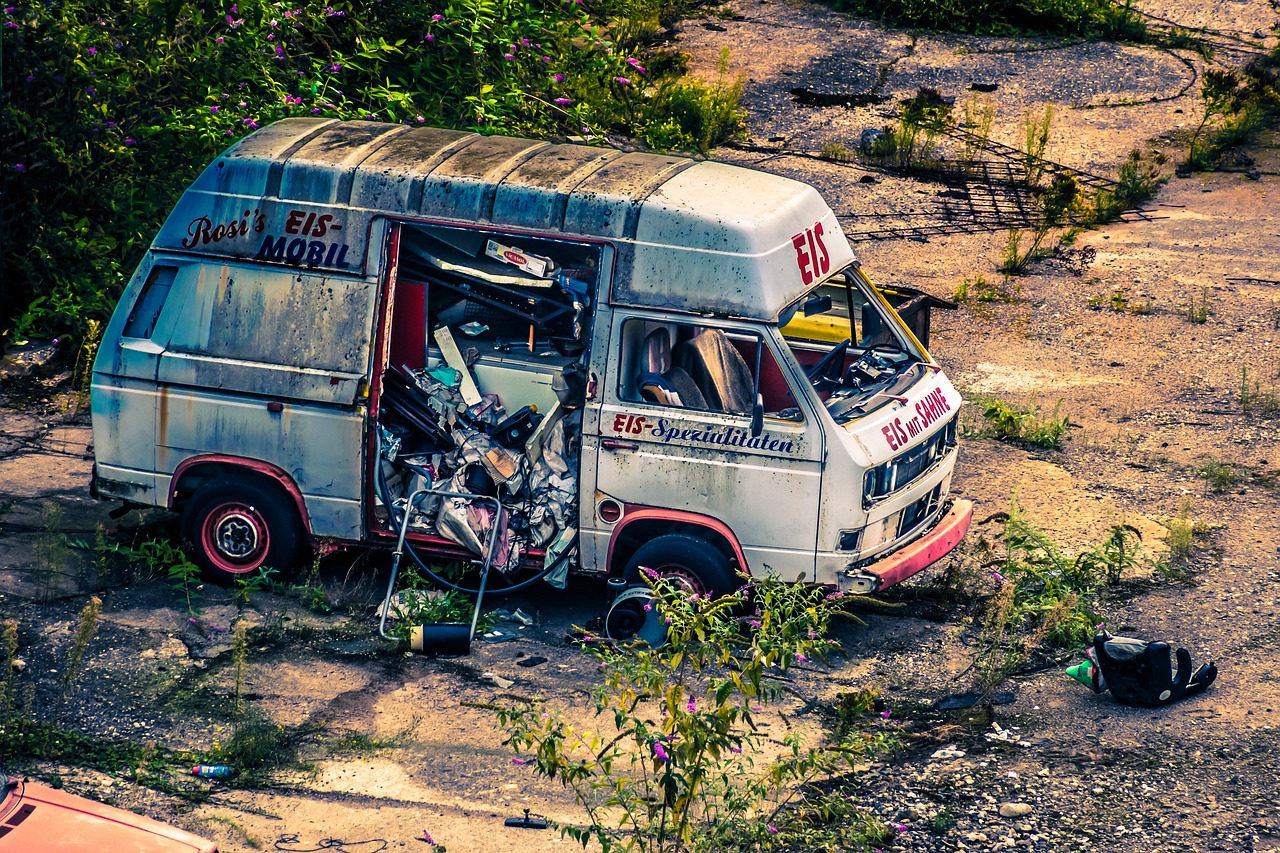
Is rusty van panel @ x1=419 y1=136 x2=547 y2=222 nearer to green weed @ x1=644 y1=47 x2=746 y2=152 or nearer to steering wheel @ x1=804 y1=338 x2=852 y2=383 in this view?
steering wheel @ x1=804 y1=338 x2=852 y2=383

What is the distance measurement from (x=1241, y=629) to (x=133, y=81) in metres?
9.89

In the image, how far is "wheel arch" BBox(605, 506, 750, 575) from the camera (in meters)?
6.93

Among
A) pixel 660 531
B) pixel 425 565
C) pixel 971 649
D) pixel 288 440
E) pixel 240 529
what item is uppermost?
pixel 288 440

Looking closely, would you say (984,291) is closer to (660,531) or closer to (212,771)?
(660,531)

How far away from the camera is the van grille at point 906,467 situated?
6820mm

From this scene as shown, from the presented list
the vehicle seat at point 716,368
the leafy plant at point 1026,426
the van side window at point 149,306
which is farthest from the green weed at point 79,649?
the leafy plant at point 1026,426

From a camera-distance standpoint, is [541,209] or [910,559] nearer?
[541,209]

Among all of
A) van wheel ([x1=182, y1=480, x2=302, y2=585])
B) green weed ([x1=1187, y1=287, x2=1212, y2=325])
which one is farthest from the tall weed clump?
green weed ([x1=1187, y1=287, x2=1212, y2=325])

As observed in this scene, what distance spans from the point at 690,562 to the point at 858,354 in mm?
1893

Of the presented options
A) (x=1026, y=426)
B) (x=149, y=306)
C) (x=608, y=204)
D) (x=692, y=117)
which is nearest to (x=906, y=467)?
(x=608, y=204)

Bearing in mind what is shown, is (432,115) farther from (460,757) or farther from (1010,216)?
(460,757)

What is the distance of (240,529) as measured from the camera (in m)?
7.51

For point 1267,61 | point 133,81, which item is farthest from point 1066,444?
point 1267,61

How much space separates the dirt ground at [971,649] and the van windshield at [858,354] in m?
→ 1.29
